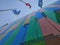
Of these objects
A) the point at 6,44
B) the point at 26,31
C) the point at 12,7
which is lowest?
the point at 6,44

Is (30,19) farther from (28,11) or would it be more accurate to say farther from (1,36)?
(1,36)

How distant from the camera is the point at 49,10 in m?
1.56

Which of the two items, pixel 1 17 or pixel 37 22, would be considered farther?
pixel 1 17

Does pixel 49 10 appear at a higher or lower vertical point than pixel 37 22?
higher

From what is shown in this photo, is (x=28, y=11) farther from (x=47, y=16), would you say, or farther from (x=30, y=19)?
(x=47, y=16)

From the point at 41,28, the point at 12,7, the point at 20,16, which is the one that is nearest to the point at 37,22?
the point at 41,28

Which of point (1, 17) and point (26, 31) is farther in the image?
point (1, 17)

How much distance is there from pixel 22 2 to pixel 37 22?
0.85 ft

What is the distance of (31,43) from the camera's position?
4.97 feet

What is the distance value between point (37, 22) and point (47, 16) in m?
0.10

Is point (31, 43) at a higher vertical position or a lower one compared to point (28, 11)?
lower

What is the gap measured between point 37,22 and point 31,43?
20 centimetres

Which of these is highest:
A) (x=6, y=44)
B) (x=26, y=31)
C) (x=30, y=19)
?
(x=30, y=19)

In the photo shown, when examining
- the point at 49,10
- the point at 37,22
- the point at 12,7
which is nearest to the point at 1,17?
the point at 12,7
